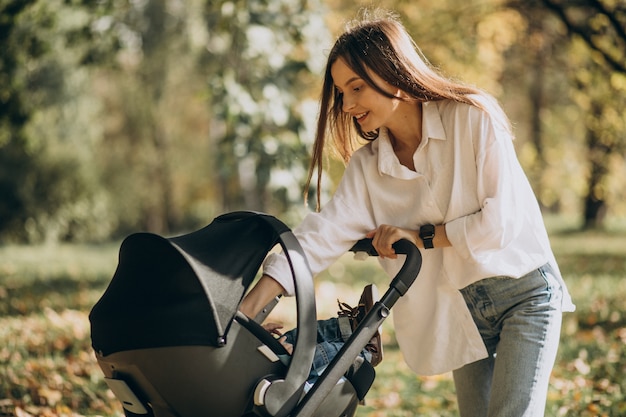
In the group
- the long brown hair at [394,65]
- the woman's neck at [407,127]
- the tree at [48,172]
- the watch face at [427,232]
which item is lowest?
the tree at [48,172]

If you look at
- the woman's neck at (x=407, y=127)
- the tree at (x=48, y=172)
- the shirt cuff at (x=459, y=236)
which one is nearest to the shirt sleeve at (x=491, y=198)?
the shirt cuff at (x=459, y=236)

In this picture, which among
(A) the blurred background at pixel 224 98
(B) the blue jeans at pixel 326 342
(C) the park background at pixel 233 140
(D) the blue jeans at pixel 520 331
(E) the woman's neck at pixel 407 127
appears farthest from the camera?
(A) the blurred background at pixel 224 98

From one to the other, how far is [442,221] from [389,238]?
0.84 feet

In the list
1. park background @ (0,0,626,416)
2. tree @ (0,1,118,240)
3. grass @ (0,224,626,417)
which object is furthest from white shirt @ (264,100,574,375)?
tree @ (0,1,118,240)

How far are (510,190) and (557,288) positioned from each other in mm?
404

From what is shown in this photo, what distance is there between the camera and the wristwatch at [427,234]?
8.56ft

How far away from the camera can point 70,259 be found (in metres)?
12.6

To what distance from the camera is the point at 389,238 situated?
2578 millimetres

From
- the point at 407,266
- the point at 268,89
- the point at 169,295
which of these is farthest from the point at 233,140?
the point at 169,295

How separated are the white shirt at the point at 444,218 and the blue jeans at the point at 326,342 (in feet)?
0.62

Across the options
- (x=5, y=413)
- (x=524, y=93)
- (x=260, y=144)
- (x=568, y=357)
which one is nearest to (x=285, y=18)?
(x=260, y=144)

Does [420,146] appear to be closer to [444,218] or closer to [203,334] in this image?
[444,218]

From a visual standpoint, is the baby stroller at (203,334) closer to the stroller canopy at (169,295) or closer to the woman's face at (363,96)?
the stroller canopy at (169,295)

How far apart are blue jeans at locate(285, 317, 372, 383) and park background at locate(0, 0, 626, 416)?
89cm
